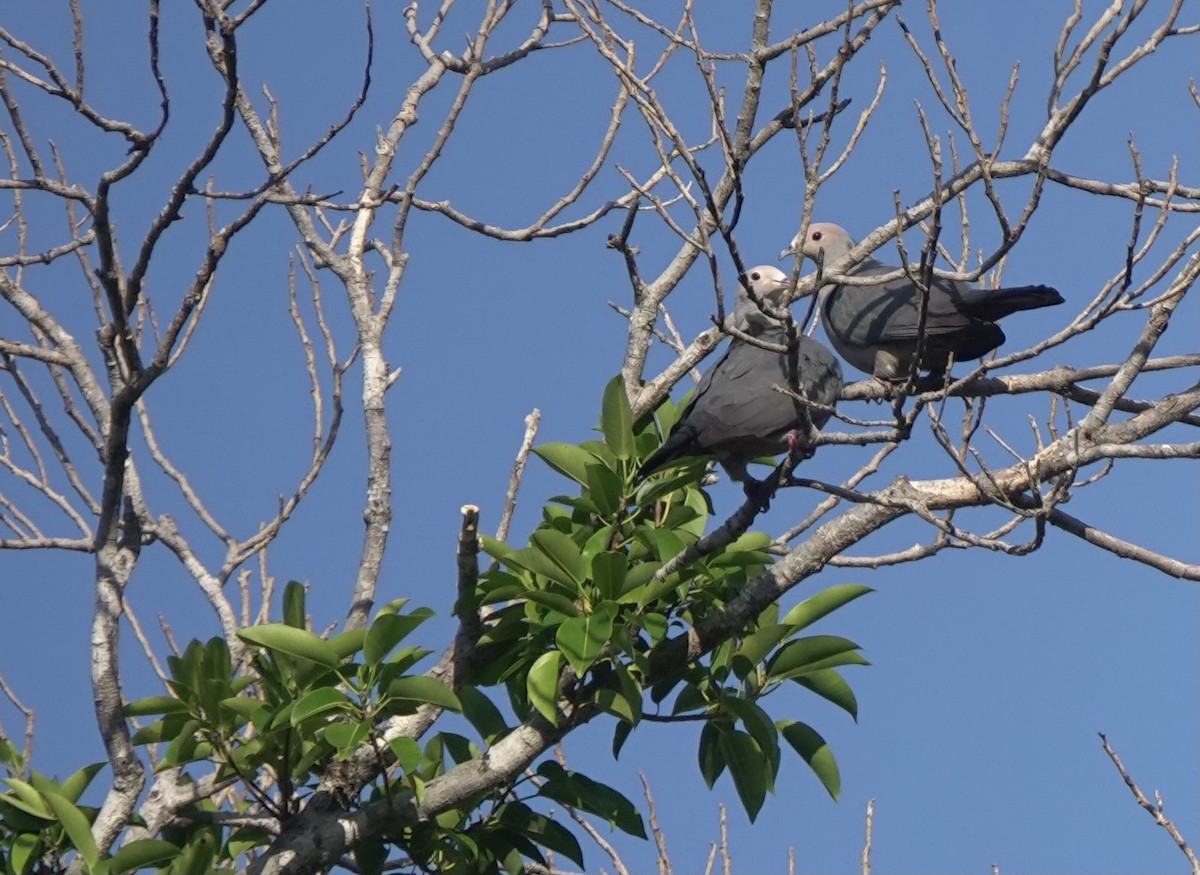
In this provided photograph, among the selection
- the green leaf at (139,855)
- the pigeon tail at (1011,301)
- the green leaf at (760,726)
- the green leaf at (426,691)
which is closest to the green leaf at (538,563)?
the green leaf at (426,691)

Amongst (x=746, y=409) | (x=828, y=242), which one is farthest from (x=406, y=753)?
(x=828, y=242)

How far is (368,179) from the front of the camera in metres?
5.21

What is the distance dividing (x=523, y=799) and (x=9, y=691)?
8.18 feet

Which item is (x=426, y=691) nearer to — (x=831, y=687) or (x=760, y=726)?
(x=760, y=726)

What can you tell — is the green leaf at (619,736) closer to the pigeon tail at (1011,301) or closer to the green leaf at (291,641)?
the green leaf at (291,641)

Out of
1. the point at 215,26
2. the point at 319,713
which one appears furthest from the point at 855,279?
the point at 215,26

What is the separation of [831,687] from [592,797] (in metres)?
0.79

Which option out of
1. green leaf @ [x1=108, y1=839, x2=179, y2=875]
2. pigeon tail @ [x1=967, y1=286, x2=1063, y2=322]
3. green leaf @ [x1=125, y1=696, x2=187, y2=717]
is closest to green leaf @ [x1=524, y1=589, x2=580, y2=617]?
green leaf @ [x1=125, y1=696, x2=187, y2=717]

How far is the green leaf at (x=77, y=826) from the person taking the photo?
3623 millimetres

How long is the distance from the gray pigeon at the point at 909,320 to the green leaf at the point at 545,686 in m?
1.98

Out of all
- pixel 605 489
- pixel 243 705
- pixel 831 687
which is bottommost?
pixel 831 687

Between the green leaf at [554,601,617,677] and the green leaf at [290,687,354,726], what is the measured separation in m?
0.60

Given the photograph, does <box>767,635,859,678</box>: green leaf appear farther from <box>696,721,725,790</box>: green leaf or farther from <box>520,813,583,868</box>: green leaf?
<box>520,813,583,868</box>: green leaf

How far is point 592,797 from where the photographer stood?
3.83m
